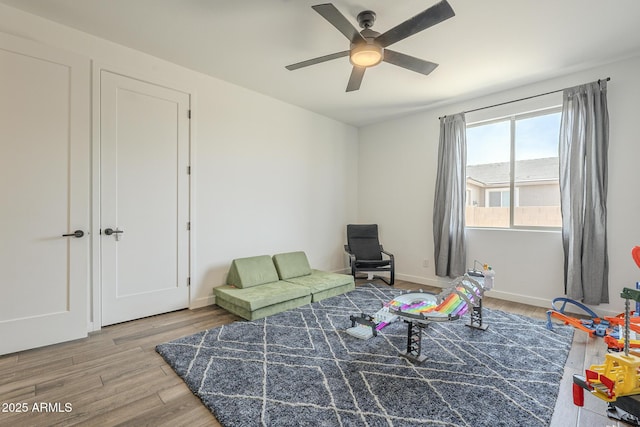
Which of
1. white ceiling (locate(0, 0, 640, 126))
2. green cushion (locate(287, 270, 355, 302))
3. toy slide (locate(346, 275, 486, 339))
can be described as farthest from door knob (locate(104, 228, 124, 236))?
toy slide (locate(346, 275, 486, 339))

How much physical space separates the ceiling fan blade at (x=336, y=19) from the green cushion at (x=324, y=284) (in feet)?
8.64

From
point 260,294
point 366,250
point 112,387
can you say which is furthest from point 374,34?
point 366,250

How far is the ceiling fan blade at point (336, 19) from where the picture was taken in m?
1.87

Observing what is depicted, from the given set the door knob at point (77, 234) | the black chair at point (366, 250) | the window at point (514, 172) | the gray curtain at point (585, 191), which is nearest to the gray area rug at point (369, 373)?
the gray curtain at point (585, 191)

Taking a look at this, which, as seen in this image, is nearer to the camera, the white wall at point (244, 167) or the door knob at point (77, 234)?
the door knob at point (77, 234)

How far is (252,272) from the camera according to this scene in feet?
11.8

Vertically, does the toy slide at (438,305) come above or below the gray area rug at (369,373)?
above

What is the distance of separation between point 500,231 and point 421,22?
9.82 ft

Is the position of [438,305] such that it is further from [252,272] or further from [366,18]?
[366,18]

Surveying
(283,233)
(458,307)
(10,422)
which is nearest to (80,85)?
(10,422)

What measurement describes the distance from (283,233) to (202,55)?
2447 millimetres

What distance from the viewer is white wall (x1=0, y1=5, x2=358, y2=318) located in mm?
2930

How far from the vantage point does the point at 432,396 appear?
178cm

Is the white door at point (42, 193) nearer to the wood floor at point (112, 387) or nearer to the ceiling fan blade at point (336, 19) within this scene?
the wood floor at point (112, 387)
